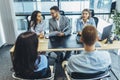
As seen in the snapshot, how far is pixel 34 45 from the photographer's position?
5.30ft

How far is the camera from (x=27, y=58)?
1.62 metres

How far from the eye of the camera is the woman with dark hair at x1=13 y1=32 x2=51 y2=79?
1574 mm

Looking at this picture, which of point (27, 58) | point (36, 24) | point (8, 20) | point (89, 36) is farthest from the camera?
point (8, 20)

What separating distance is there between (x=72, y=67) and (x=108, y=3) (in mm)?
3497

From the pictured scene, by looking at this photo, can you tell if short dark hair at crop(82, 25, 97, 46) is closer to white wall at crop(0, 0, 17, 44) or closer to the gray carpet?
the gray carpet


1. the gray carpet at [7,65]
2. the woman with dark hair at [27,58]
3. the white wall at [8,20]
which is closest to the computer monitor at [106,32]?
the gray carpet at [7,65]

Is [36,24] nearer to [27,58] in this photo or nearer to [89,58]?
[27,58]

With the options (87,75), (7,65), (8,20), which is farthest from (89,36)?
(8,20)

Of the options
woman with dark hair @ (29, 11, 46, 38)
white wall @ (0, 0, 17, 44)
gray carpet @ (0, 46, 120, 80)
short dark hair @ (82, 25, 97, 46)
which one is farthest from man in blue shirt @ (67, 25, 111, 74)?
white wall @ (0, 0, 17, 44)

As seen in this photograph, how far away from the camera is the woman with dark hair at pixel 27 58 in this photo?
1.57 metres

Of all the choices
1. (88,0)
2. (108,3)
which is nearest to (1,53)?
(88,0)

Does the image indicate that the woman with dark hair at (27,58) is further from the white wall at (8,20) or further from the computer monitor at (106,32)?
the white wall at (8,20)

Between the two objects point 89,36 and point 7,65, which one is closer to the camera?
point 89,36

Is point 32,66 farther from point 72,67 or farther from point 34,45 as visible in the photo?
point 72,67
